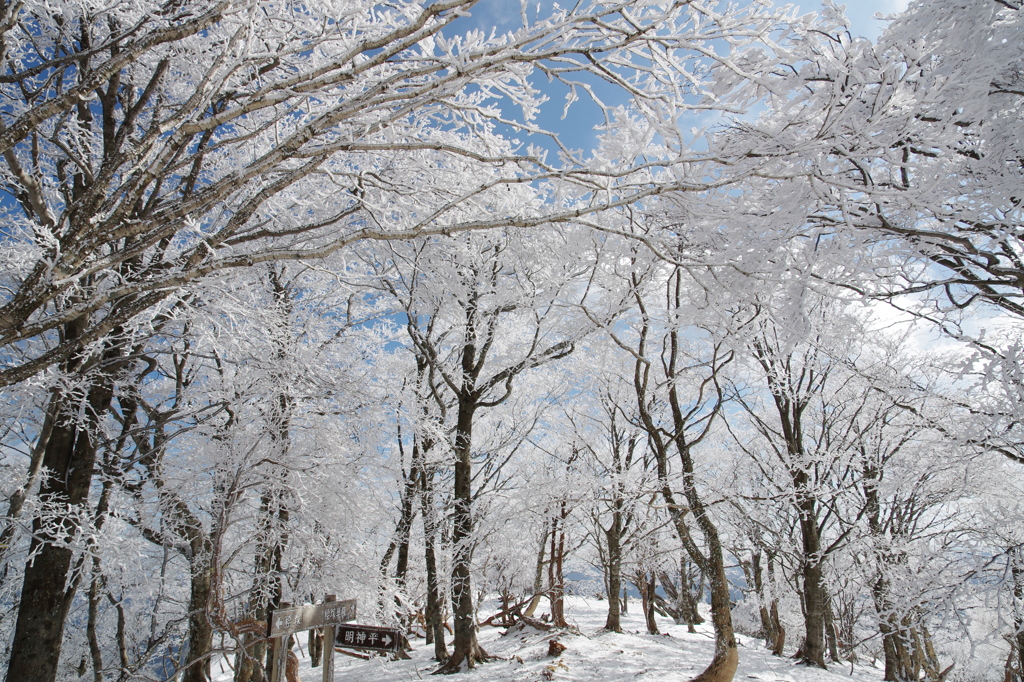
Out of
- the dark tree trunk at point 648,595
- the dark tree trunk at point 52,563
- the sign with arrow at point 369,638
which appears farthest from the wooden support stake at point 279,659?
the dark tree trunk at point 648,595

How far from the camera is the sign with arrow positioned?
529 cm

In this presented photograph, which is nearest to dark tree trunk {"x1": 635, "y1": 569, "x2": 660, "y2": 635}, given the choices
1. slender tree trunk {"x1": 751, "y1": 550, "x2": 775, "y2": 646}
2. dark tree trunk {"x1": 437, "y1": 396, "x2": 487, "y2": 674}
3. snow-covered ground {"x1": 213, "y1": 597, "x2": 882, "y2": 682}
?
slender tree trunk {"x1": 751, "y1": 550, "x2": 775, "y2": 646}

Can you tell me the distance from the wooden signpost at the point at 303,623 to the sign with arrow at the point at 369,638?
0.21 meters

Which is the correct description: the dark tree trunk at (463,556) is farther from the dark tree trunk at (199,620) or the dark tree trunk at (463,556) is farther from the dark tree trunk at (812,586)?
the dark tree trunk at (812,586)

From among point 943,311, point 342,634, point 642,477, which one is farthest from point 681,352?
point 342,634

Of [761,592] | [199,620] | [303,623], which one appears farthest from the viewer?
[761,592]

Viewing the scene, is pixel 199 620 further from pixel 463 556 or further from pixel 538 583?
pixel 538 583

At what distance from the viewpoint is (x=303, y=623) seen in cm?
504

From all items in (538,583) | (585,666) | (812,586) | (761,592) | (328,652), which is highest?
(328,652)

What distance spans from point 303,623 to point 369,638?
810 mm

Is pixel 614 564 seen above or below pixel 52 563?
below

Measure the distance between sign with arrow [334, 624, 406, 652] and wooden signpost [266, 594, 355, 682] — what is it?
8.1 inches

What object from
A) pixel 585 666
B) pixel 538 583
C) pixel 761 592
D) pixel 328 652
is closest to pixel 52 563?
pixel 328 652

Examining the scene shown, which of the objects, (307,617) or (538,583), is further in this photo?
(538,583)
